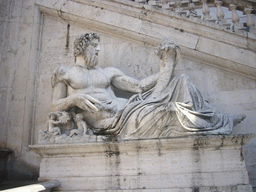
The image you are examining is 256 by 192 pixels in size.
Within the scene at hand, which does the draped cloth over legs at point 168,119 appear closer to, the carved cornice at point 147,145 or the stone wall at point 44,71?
the carved cornice at point 147,145

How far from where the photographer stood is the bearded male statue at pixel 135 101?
166 inches

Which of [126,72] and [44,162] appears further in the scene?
[126,72]

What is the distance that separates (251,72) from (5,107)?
450 cm

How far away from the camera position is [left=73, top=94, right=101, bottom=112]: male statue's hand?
14.7 feet

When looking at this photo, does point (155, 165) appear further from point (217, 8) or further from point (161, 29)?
point (217, 8)

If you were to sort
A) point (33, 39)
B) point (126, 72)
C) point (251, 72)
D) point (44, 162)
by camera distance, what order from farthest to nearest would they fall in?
point (33, 39)
point (126, 72)
point (251, 72)
point (44, 162)

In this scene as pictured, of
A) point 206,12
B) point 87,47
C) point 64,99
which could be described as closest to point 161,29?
point 206,12

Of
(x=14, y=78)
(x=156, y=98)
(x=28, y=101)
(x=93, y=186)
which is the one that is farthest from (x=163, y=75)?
(x=14, y=78)

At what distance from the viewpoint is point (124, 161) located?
4156 mm

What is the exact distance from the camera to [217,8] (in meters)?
5.74

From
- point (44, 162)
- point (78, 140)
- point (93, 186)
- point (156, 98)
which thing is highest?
point (156, 98)

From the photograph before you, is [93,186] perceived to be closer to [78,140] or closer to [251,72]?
[78,140]

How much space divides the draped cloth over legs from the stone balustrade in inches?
69.5

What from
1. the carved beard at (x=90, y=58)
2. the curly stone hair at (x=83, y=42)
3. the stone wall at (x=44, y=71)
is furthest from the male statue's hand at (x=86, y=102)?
the stone wall at (x=44, y=71)
